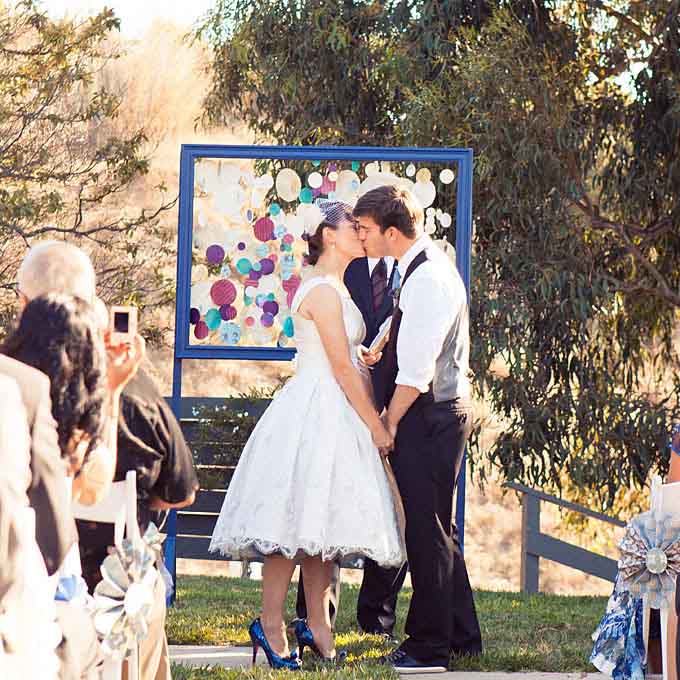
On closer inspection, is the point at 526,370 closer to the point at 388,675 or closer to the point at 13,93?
the point at 13,93

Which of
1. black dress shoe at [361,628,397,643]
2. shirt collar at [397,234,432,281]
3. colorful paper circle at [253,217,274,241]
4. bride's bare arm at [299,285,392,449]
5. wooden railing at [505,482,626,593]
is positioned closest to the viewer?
bride's bare arm at [299,285,392,449]

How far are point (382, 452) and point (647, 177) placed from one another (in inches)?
324

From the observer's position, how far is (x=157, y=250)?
15180mm

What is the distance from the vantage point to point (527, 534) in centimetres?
973

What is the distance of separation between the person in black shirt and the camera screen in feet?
0.78

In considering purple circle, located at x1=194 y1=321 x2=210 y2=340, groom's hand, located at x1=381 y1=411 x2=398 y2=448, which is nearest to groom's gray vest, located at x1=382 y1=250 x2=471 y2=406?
groom's hand, located at x1=381 y1=411 x2=398 y2=448

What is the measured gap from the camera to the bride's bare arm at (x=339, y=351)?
506 centimetres

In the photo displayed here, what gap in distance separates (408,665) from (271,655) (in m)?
0.53

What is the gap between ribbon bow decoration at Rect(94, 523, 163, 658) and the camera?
313 cm

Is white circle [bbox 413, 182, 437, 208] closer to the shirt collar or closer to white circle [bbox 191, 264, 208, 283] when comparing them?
white circle [bbox 191, 264, 208, 283]

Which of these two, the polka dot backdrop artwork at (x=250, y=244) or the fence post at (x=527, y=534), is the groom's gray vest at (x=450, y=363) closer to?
the polka dot backdrop artwork at (x=250, y=244)

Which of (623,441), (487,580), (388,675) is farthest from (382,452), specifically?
(487,580)

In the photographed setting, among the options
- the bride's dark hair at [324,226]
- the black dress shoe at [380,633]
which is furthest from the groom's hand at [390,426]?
the black dress shoe at [380,633]

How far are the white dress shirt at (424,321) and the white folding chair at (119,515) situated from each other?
6.01 feet
